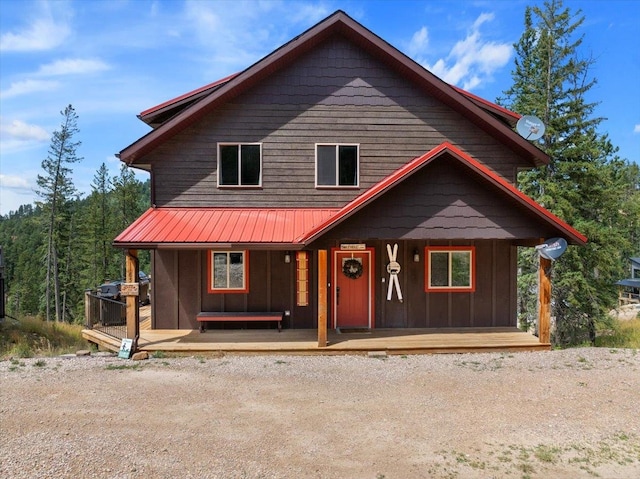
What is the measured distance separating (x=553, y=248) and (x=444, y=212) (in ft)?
8.20

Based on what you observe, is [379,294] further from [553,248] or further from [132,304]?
[132,304]

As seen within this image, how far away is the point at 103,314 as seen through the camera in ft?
32.9

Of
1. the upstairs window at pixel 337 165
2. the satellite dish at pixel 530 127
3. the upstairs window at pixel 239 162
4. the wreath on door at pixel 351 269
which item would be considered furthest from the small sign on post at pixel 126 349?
the satellite dish at pixel 530 127

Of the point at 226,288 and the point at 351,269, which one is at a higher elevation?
the point at 351,269

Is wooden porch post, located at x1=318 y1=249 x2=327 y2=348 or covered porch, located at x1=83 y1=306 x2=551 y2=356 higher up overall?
wooden porch post, located at x1=318 y1=249 x2=327 y2=348

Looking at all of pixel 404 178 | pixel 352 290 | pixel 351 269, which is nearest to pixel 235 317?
pixel 352 290

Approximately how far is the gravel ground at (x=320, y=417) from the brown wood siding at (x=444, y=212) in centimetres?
276

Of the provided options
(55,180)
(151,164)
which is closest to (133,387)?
(151,164)

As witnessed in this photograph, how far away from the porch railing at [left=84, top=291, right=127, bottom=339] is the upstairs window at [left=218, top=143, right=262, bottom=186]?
431 cm

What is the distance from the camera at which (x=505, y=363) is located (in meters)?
8.08

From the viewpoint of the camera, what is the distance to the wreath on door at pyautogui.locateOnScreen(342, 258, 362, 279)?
10.4 meters

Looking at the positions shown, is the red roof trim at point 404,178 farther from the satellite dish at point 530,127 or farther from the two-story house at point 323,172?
the satellite dish at point 530,127

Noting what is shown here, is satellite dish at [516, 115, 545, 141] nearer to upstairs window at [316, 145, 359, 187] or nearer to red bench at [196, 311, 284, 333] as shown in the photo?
upstairs window at [316, 145, 359, 187]

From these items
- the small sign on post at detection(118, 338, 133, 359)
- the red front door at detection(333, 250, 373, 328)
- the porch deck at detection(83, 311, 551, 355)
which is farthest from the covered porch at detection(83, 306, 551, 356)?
the red front door at detection(333, 250, 373, 328)
